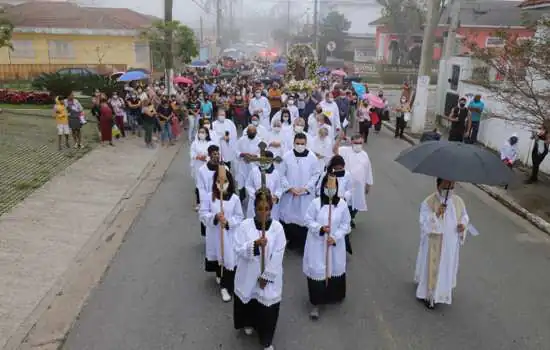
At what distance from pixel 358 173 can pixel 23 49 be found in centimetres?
2820

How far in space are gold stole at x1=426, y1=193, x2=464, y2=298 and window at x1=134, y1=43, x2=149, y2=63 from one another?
29524mm

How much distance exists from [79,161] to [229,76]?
19.4 meters

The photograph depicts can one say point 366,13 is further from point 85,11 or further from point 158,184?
point 158,184

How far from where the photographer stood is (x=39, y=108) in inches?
763

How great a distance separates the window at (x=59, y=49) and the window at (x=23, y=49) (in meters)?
1.06

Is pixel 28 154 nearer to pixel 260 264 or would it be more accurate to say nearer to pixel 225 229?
pixel 225 229

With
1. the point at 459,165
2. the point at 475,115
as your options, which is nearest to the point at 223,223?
the point at 459,165

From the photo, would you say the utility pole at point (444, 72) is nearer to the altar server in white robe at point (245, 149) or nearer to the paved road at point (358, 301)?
the paved road at point (358, 301)

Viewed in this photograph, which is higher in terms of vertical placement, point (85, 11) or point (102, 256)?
point (85, 11)

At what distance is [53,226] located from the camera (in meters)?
8.29

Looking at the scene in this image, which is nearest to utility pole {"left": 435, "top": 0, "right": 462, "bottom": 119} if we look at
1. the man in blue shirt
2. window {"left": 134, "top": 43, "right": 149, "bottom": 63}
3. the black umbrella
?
the man in blue shirt

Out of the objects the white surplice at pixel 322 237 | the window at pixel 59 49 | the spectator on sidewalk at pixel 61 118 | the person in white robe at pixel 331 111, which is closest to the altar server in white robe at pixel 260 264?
Result: the white surplice at pixel 322 237

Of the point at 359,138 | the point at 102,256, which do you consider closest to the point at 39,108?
the point at 102,256

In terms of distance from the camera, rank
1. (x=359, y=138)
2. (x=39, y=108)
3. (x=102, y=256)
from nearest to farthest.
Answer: (x=102, y=256), (x=359, y=138), (x=39, y=108)
